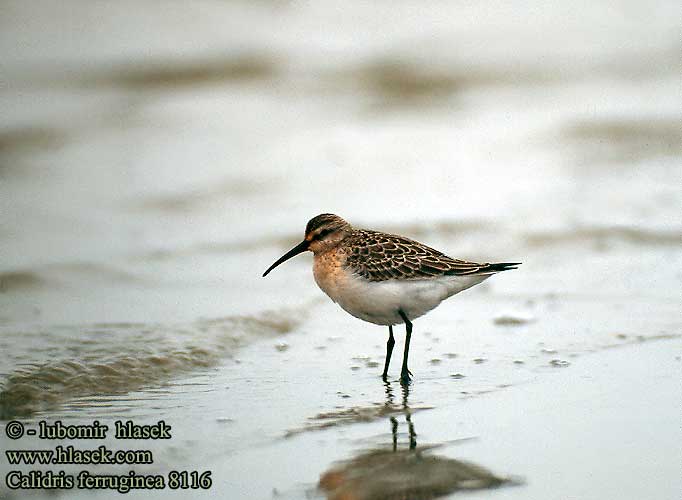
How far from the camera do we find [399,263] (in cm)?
671

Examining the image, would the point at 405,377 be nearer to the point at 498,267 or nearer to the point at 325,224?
the point at 498,267

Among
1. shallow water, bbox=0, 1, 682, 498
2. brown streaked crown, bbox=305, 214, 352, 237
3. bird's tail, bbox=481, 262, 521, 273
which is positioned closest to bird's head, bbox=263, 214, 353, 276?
brown streaked crown, bbox=305, 214, 352, 237

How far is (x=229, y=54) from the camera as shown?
1534cm

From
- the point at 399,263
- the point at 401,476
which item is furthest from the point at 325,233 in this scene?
the point at 401,476

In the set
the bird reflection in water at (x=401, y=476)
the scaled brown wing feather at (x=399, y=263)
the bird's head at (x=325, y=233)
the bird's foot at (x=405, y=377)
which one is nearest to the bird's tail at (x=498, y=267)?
the scaled brown wing feather at (x=399, y=263)

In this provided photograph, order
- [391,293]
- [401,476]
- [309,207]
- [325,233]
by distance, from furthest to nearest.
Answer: [309,207] < [325,233] < [391,293] < [401,476]

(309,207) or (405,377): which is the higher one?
(309,207)

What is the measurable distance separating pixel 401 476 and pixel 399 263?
6.80 ft

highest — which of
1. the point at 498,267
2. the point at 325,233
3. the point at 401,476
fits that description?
the point at 325,233

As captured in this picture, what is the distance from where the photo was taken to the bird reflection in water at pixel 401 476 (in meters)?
4.68

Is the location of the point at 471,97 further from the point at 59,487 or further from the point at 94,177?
the point at 59,487

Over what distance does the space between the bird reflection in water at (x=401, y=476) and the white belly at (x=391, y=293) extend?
4.96 ft

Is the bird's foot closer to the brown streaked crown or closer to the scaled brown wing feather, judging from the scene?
the scaled brown wing feather

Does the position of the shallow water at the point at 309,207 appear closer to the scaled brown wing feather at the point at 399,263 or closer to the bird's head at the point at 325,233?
the scaled brown wing feather at the point at 399,263
